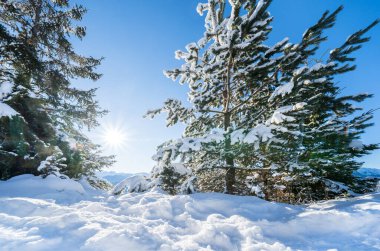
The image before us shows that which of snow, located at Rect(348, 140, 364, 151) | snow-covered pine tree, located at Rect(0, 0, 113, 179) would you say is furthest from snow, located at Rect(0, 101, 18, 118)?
snow, located at Rect(348, 140, 364, 151)

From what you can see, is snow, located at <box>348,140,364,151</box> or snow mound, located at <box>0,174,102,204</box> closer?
snow mound, located at <box>0,174,102,204</box>

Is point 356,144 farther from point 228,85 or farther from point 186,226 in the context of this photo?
point 186,226

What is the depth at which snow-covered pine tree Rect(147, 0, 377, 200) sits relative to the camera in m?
5.89

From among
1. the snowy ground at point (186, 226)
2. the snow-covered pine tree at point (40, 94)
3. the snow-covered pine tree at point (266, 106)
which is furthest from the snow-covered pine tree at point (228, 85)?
the snow-covered pine tree at point (40, 94)

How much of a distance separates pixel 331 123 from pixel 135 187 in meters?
6.32

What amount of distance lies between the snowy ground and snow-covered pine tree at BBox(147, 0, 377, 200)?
1.58 m

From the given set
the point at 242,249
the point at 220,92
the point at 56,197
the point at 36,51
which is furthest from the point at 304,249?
the point at 36,51

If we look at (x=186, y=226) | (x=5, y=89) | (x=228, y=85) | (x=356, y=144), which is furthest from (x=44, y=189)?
(x=356, y=144)

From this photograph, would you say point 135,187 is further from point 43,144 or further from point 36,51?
point 36,51

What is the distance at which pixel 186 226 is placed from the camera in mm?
3930

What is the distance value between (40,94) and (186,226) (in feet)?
35.3

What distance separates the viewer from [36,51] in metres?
10.8

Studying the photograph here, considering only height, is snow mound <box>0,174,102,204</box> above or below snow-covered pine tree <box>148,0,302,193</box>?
below

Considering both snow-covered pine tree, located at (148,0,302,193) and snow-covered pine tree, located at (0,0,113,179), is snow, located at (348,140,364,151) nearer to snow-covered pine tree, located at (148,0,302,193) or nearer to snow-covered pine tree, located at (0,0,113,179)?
snow-covered pine tree, located at (148,0,302,193)
